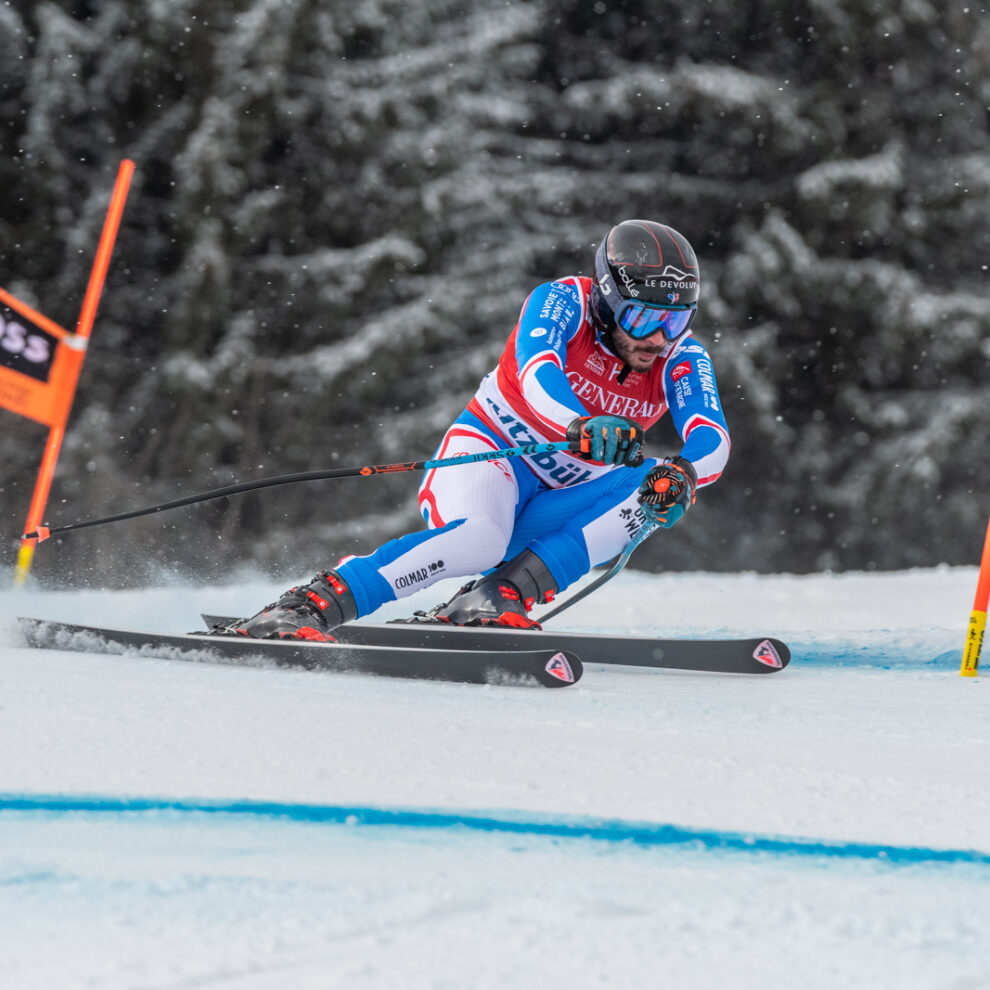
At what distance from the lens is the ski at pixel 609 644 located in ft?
10.3

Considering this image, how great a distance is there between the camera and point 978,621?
3.30 meters

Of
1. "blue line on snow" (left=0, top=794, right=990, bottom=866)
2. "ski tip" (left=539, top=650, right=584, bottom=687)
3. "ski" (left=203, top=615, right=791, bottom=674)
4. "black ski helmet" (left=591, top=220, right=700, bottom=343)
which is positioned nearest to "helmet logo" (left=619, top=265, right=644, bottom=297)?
"black ski helmet" (left=591, top=220, right=700, bottom=343)

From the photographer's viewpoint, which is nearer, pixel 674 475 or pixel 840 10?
pixel 674 475

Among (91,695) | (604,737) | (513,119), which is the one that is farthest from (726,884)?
(513,119)

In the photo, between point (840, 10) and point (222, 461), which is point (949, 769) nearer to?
point (222, 461)

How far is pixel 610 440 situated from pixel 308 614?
870 mm

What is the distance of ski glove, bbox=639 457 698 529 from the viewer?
310cm

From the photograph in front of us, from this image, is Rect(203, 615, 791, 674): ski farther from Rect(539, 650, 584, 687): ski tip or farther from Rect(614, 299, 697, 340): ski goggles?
Rect(614, 299, 697, 340): ski goggles

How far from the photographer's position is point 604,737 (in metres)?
2.03

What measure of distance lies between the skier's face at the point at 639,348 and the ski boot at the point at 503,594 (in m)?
0.62

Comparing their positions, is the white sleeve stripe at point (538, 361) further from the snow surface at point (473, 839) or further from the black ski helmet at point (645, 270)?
the snow surface at point (473, 839)

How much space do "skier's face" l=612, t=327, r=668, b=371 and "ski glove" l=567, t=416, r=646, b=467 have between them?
48cm

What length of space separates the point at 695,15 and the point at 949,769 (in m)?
11.0

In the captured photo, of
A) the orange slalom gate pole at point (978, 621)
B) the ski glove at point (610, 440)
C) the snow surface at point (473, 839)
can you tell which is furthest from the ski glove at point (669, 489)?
the orange slalom gate pole at point (978, 621)
